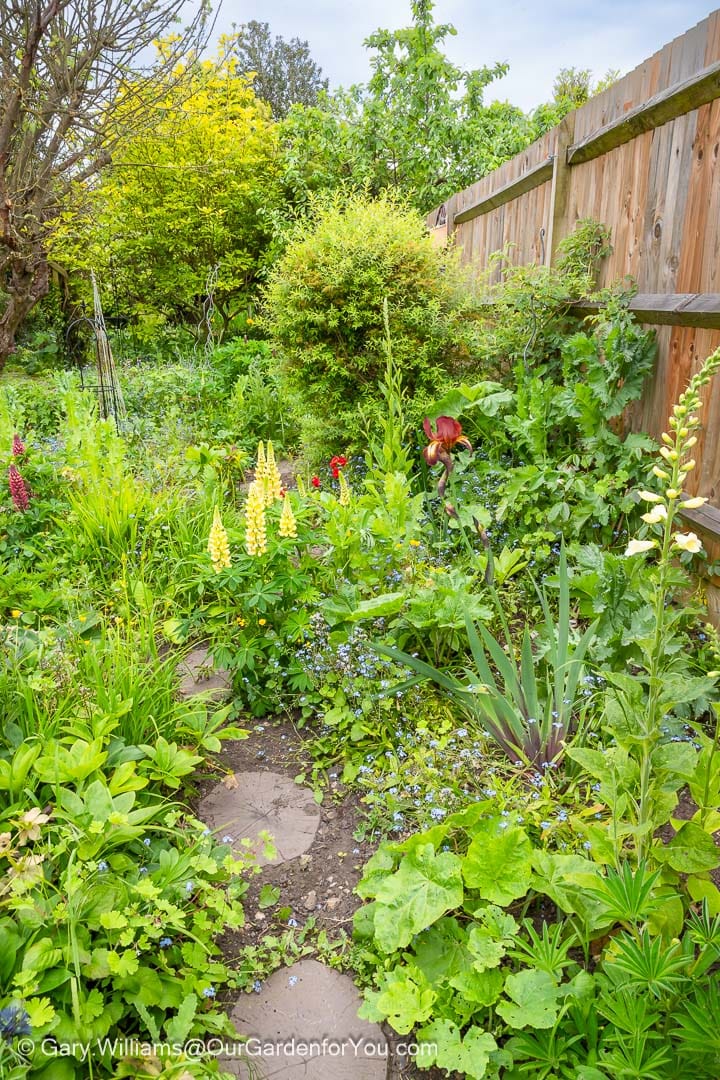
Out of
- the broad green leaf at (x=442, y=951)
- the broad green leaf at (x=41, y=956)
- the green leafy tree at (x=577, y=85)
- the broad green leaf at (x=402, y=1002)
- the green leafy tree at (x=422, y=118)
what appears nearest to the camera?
the broad green leaf at (x=41, y=956)

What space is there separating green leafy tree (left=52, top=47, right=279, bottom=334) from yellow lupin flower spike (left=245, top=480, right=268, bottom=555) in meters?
7.21

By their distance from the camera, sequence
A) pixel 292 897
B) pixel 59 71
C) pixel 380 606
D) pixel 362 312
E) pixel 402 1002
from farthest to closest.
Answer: pixel 362 312 < pixel 59 71 < pixel 380 606 < pixel 292 897 < pixel 402 1002

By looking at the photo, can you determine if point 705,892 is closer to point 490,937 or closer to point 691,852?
point 691,852

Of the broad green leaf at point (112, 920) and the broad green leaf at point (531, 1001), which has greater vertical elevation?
the broad green leaf at point (112, 920)

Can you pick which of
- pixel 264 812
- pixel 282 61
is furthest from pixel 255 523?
pixel 282 61

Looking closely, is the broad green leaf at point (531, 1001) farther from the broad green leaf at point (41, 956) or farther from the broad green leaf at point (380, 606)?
the broad green leaf at point (380, 606)

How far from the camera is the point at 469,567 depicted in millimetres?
3021

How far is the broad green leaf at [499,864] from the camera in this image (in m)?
1.47

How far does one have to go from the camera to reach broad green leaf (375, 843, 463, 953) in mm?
1450

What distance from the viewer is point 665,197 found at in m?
2.81

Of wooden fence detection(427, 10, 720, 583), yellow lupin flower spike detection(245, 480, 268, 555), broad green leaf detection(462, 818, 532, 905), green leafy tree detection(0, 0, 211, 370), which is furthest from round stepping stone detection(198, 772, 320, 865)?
green leafy tree detection(0, 0, 211, 370)

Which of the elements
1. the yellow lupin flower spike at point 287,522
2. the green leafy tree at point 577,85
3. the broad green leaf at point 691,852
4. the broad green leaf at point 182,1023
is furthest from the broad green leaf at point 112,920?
the green leafy tree at point 577,85

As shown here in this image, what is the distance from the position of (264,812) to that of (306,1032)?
0.68 m

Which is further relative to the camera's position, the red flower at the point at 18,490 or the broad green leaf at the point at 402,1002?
the red flower at the point at 18,490
